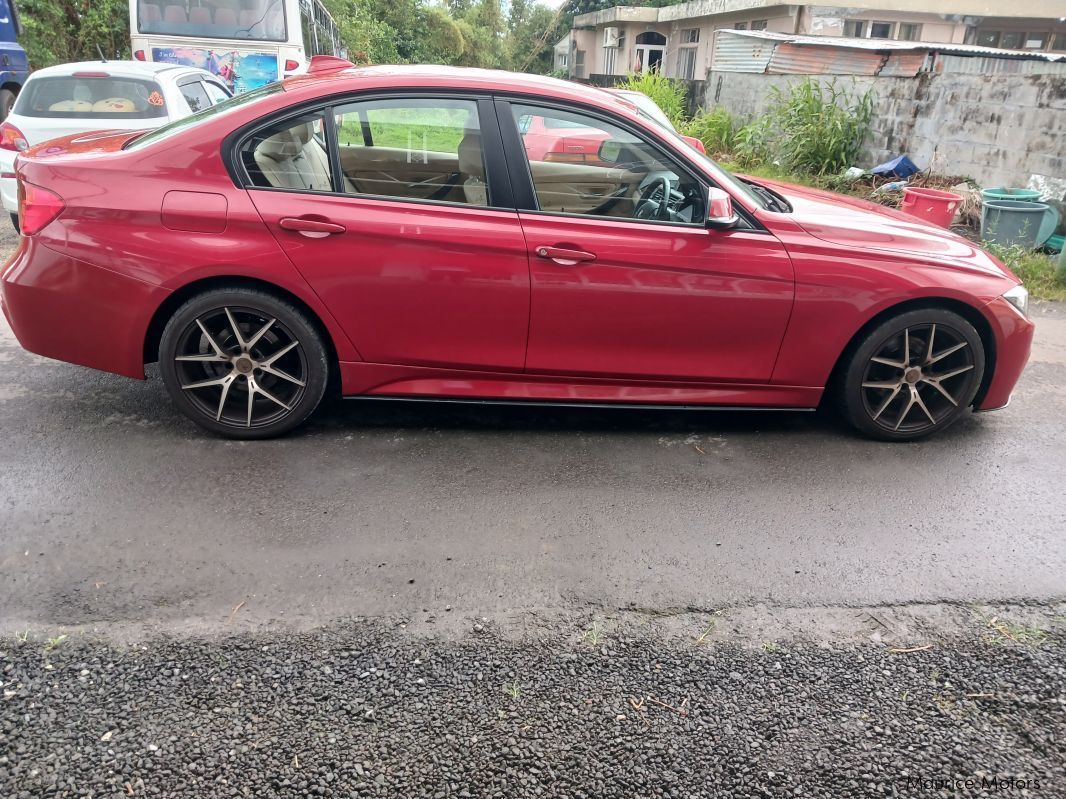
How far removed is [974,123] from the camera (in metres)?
9.88

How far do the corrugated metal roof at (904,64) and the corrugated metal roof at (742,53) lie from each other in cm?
258

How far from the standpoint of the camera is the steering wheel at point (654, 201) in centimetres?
383

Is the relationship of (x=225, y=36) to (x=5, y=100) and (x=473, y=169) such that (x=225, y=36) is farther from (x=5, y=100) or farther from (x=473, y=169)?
(x=473, y=169)

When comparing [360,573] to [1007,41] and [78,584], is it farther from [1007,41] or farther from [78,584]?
[1007,41]

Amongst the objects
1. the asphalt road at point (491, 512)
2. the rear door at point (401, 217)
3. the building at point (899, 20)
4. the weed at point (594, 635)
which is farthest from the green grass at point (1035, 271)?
the building at point (899, 20)

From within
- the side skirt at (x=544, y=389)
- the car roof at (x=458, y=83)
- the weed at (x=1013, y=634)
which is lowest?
the weed at (x=1013, y=634)

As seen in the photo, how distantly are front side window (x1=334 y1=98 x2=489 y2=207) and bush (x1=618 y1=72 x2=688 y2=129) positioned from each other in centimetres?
1290

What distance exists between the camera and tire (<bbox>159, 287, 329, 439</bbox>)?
12.1ft

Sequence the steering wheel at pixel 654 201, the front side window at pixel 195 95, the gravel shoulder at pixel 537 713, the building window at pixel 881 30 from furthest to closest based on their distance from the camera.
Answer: the building window at pixel 881 30 → the front side window at pixel 195 95 → the steering wheel at pixel 654 201 → the gravel shoulder at pixel 537 713

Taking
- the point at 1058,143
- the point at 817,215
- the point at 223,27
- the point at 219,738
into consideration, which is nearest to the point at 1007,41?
the point at 1058,143

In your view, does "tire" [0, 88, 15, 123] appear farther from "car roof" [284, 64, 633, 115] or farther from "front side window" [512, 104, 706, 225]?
"front side window" [512, 104, 706, 225]

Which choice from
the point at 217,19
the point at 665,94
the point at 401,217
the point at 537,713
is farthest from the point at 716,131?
the point at 537,713

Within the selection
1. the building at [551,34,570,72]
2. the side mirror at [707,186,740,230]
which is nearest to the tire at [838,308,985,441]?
the side mirror at [707,186,740,230]

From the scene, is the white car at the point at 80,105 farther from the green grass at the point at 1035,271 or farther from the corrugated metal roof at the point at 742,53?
the corrugated metal roof at the point at 742,53
